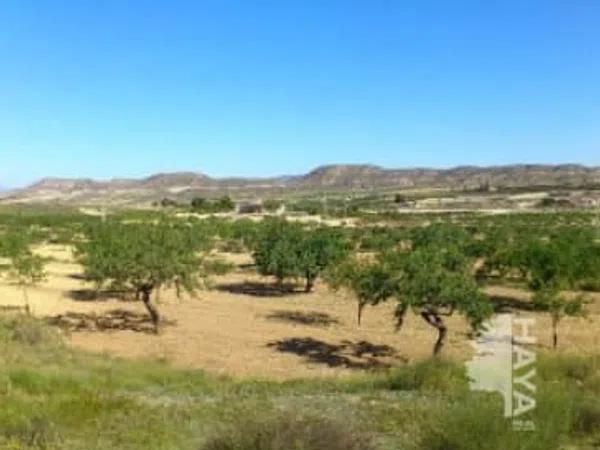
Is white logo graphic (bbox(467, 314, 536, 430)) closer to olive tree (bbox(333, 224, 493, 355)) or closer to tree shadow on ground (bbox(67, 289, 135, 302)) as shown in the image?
olive tree (bbox(333, 224, 493, 355))

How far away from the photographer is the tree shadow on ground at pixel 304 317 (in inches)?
1371

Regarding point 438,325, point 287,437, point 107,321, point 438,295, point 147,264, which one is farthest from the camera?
point 107,321

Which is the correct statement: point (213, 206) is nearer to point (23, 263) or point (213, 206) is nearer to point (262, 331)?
point (23, 263)

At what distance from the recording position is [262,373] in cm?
2430

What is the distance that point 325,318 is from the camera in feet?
118

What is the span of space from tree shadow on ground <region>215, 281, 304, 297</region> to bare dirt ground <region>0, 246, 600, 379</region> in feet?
0.39

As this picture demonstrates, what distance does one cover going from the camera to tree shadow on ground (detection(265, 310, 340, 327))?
34.8 meters

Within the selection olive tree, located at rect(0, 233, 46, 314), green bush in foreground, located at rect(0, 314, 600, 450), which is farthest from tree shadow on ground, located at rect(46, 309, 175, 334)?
green bush in foreground, located at rect(0, 314, 600, 450)

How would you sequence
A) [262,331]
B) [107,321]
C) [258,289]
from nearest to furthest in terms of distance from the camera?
[262,331] < [107,321] < [258,289]

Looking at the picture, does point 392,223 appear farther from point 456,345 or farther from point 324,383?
point 324,383

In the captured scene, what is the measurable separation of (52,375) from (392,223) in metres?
87.0

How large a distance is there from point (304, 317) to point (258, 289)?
10.4 meters

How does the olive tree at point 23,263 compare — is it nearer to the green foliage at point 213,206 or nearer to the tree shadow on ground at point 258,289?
the tree shadow on ground at point 258,289

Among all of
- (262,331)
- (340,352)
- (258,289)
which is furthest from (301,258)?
(340,352)
